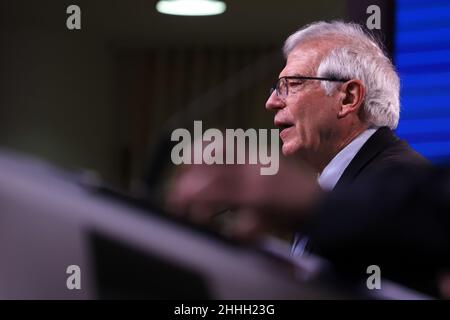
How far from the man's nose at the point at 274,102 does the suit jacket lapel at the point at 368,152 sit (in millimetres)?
179

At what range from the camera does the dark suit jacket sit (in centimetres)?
94

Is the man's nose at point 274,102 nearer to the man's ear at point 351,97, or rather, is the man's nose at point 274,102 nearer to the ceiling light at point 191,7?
the man's ear at point 351,97

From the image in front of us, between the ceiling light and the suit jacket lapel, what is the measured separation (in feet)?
1.35

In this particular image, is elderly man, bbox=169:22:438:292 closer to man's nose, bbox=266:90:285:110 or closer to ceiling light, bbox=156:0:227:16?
man's nose, bbox=266:90:285:110

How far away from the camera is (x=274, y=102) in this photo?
1577 mm

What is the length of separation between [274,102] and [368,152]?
0.70ft

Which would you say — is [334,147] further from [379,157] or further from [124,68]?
[124,68]

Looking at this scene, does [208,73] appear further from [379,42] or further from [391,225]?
[391,225]

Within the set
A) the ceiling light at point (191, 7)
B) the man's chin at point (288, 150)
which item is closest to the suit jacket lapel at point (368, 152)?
the man's chin at point (288, 150)

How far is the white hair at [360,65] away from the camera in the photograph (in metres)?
1.60

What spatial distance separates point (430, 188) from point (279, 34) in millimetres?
720

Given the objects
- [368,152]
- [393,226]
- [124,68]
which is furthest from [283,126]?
[393,226]
